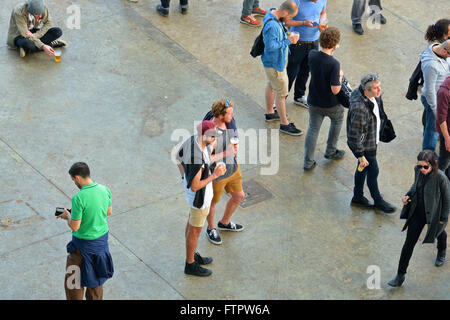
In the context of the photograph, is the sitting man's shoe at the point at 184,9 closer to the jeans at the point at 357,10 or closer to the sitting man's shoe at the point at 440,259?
the jeans at the point at 357,10

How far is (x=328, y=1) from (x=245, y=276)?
710 centimetres

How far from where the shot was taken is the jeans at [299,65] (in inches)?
412

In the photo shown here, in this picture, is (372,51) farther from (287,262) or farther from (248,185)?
(287,262)

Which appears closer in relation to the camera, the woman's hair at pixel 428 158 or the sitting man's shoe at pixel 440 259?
the woman's hair at pixel 428 158

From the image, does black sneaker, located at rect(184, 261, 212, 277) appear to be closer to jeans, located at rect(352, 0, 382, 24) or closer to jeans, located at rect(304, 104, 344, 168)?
jeans, located at rect(304, 104, 344, 168)

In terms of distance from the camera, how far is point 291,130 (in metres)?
10.2

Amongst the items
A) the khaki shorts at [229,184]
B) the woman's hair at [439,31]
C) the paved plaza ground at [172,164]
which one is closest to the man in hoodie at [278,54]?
the paved plaza ground at [172,164]

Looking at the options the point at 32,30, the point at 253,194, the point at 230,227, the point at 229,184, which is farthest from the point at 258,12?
the point at 229,184

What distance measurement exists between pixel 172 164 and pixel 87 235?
9.33ft

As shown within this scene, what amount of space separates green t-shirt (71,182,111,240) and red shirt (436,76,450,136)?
13.3ft

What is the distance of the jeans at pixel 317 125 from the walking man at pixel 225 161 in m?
1.63

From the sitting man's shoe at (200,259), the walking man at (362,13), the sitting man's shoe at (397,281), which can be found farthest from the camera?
the walking man at (362,13)

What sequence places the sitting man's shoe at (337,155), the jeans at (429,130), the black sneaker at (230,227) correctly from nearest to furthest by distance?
the black sneaker at (230,227), the jeans at (429,130), the sitting man's shoe at (337,155)
